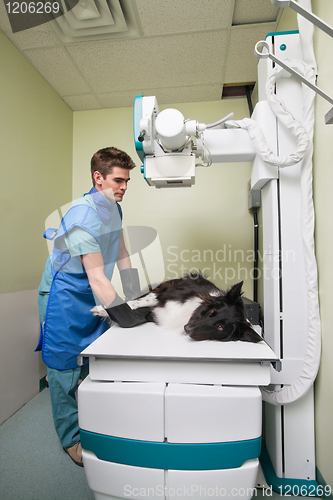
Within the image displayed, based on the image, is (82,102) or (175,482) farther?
(82,102)

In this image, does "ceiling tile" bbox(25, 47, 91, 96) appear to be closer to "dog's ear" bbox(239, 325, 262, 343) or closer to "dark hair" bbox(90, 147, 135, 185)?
"dark hair" bbox(90, 147, 135, 185)

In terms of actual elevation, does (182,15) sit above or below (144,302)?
above

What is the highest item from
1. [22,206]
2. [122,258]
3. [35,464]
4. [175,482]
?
[22,206]

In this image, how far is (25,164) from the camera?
6.80 ft

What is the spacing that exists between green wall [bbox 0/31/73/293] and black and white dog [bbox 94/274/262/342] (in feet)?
3.45

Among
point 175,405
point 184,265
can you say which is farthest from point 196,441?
point 184,265

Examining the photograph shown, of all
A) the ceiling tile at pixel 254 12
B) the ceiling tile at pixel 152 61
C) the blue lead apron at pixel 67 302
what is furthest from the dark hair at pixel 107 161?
the ceiling tile at pixel 254 12

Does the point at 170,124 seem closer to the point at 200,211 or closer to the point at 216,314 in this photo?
the point at 216,314

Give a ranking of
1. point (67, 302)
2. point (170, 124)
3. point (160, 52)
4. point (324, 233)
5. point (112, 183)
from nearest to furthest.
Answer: point (170, 124) < point (324, 233) < point (67, 302) < point (112, 183) < point (160, 52)

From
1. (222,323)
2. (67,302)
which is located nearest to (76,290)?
(67,302)

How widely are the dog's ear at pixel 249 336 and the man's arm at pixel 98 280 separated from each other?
60 cm

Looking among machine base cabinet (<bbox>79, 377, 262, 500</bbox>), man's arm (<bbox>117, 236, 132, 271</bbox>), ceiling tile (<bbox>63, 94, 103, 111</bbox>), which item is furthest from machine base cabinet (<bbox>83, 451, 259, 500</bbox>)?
ceiling tile (<bbox>63, 94, 103, 111</bbox>)

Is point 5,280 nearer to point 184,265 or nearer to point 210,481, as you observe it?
point 184,265

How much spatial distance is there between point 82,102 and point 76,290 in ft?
6.57
